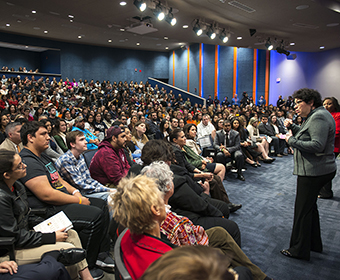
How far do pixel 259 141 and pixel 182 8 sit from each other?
14.5 ft

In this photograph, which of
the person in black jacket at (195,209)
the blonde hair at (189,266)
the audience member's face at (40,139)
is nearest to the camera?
the blonde hair at (189,266)

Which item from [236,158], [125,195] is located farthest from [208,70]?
[125,195]

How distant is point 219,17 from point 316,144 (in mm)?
6859

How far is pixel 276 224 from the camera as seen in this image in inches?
111

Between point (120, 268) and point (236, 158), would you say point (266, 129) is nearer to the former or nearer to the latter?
point (236, 158)

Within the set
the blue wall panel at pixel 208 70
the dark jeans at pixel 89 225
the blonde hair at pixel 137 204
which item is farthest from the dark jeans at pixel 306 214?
the blue wall panel at pixel 208 70

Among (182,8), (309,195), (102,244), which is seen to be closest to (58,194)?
(102,244)

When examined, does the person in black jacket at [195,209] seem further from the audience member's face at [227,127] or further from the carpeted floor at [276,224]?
the audience member's face at [227,127]

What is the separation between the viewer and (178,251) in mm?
517

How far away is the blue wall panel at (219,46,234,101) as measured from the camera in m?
16.4

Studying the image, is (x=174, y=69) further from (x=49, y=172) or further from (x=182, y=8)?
(x=49, y=172)

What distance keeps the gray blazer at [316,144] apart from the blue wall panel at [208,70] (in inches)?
582

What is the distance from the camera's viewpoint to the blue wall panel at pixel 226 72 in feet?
53.9

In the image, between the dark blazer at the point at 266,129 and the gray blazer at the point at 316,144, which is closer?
the gray blazer at the point at 316,144
